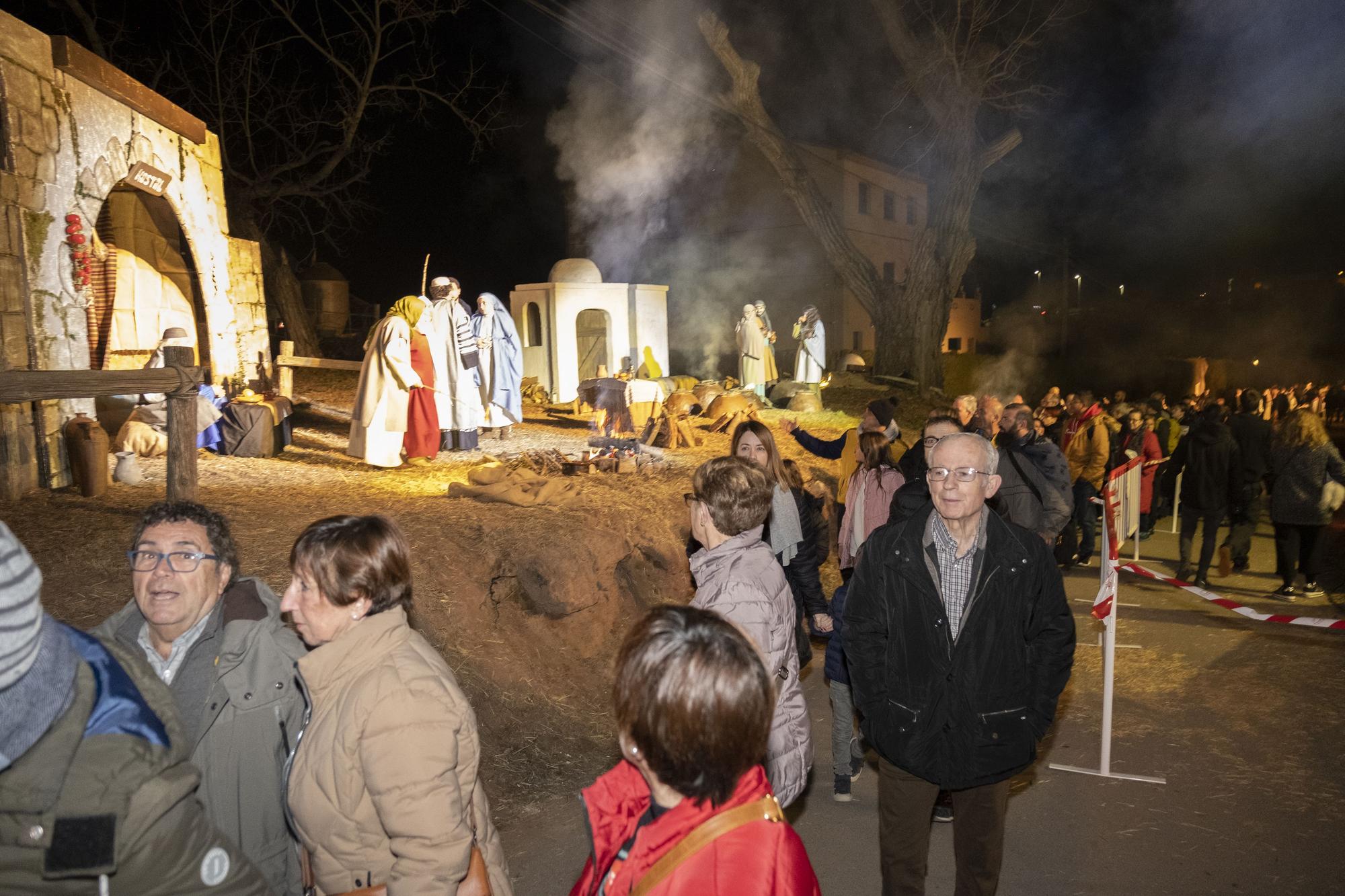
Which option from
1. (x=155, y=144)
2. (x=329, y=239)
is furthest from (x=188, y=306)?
(x=329, y=239)

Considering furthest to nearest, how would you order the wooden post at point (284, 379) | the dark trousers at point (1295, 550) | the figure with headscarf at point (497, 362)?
the wooden post at point (284, 379), the figure with headscarf at point (497, 362), the dark trousers at point (1295, 550)

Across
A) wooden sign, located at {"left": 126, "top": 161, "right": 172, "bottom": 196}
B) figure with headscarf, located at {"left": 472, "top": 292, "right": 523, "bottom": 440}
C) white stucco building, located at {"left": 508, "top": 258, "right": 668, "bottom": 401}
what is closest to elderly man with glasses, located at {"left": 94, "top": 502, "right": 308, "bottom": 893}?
wooden sign, located at {"left": 126, "top": 161, "right": 172, "bottom": 196}

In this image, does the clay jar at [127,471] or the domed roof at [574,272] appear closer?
the clay jar at [127,471]

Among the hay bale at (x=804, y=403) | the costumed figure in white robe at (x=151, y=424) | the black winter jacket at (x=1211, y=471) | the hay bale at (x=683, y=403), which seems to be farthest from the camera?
the hay bale at (x=804, y=403)

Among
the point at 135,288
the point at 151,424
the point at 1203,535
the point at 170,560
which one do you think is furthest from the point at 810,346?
the point at 170,560

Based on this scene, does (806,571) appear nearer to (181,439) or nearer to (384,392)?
(181,439)

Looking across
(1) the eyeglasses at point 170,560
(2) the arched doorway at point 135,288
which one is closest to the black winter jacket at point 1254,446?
(1) the eyeglasses at point 170,560

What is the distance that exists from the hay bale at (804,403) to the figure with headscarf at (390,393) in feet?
31.3

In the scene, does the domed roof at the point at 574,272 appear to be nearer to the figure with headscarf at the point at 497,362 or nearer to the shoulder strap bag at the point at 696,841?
the figure with headscarf at the point at 497,362

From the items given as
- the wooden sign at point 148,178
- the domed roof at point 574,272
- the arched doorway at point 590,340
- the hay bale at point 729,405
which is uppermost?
the wooden sign at point 148,178

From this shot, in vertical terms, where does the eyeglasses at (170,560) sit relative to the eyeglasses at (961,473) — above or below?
below

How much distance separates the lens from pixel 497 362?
12.5 metres

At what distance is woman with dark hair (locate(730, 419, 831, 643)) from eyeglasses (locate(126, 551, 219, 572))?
8.97ft

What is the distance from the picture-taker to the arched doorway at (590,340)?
21141 mm
